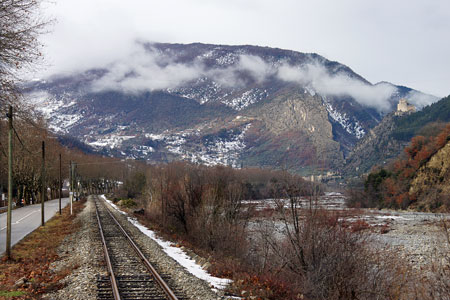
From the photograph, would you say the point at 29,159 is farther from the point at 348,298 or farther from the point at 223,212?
the point at 348,298

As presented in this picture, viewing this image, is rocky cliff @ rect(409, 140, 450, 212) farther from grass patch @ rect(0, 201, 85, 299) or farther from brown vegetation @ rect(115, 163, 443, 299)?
grass patch @ rect(0, 201, 85, 299)

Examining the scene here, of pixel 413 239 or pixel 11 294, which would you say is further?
pixel 413 239

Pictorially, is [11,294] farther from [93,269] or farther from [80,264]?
[80,264]

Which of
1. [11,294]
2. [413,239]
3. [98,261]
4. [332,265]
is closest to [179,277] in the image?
[98,261]

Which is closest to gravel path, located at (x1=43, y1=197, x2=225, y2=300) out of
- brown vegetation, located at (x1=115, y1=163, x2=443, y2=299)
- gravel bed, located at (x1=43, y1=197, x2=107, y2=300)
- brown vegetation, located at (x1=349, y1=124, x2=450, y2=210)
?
gravel bed, located at (x1=43, y1=197, x2=107, y2=300)

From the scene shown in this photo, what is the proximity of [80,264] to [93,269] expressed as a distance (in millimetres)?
1552

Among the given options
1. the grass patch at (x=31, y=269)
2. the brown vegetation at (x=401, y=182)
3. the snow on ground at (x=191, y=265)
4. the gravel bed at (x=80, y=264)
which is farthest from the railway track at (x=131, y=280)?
the brown vegetation at (x=401, y=182)

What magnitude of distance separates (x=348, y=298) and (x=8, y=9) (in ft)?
51.3

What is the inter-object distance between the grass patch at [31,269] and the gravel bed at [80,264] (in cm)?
38

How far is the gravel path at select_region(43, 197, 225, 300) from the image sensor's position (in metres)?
12.9

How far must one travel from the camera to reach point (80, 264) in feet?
57.8

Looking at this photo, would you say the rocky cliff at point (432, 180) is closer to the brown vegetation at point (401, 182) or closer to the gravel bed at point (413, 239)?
the brown vegetation at point (401, 182)

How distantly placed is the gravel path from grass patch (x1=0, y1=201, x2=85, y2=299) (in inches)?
18.0

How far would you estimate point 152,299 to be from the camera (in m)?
12.2
